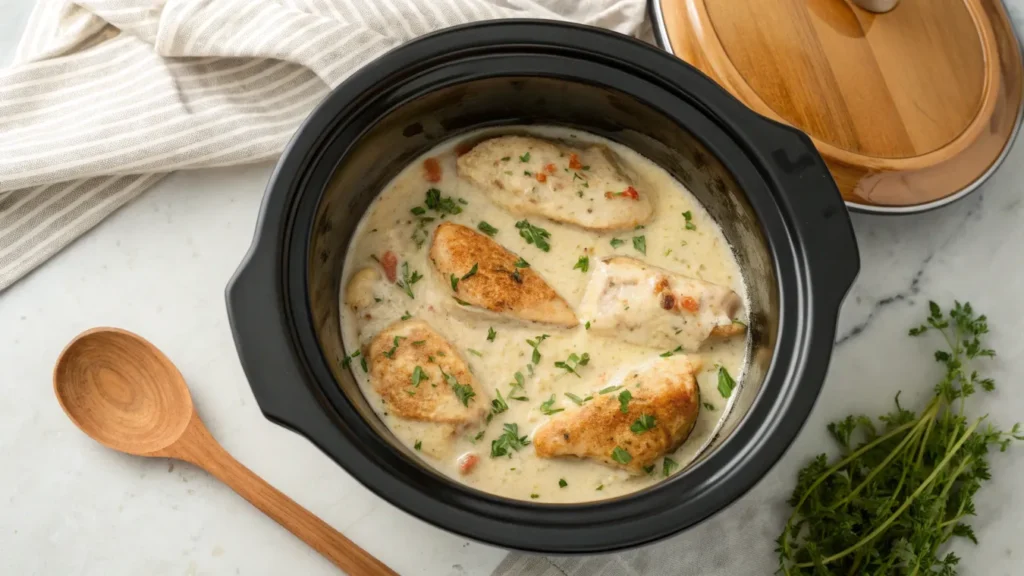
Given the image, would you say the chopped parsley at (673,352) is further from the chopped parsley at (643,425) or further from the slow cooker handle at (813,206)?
the slow cooker handle at (813,206)

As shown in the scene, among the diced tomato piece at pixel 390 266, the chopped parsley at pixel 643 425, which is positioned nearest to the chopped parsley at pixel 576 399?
the chopped parsley at pixel 643 425

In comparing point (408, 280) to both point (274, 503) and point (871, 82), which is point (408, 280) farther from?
point (871, 82)

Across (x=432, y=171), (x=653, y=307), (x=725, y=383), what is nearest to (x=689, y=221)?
(x=653, y=307)

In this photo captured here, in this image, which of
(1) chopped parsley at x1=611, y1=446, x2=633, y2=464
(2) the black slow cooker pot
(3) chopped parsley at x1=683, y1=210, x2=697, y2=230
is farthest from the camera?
(3) chopped parsley at x1=683, y1=210, x2=697, y2=230

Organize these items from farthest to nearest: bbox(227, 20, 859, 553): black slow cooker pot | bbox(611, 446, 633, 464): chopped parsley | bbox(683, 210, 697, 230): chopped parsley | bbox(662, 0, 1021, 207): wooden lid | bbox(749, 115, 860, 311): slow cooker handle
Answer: bbox(662, 0, 1021, 207): wooden lid, bbox(683, 210, 697, 230): chopped parsley, bbox(611, 446, 633, 464): chopped parsley, bbox(749, 115, 860, 311): slow cooker handle, bbox(227, 20, 859, 553): black slow cooker pot

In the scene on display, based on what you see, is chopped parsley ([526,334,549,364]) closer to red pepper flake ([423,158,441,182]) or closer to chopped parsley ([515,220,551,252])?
chopped parsley ([515,220,551,252])

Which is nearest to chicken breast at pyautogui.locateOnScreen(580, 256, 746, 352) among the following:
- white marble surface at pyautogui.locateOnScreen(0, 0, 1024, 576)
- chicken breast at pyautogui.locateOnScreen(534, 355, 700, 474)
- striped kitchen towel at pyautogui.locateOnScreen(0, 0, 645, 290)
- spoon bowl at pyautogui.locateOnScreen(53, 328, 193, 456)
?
chicken breast at pyautogui.locateOnScreen(534, 355, 700, 474)

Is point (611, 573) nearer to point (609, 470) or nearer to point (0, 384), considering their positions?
point (609, 470)
